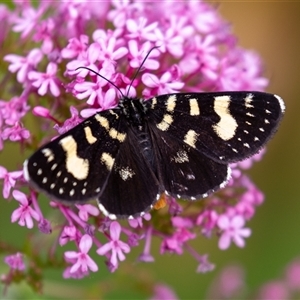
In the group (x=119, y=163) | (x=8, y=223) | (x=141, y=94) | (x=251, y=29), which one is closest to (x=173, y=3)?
(x=141, y=94)

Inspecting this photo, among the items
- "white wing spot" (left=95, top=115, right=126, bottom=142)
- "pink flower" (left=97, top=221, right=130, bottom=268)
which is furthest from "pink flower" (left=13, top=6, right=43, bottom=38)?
"pink flower" (left=97, top=221, right=130, bottom=268)

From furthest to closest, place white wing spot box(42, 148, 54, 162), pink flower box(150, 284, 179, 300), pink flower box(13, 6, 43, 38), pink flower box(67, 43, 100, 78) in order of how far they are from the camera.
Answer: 1. pink flower box(150, 284, 179, 300)
2. pink flower box(13, 6, 43, 38)
3. pink flower box(67, 43, 100, 78)
4. white wing spot box(42, 148, 54, 162)

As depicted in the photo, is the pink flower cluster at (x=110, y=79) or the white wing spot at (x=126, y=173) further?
the pink flower cluster at (x=110, y=79)

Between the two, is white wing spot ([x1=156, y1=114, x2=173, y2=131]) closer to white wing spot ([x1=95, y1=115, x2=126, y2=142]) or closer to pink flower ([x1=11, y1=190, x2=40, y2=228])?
white wing spot ([x1=95, y1=115, x2=126, y2=142])

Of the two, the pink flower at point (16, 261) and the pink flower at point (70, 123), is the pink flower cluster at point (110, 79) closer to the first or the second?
the pink flower at point (70, 123)

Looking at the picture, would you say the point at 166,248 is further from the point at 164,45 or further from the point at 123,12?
the point at 123,12

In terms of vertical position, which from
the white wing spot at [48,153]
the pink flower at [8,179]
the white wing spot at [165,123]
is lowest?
the pink flower at [8,179]

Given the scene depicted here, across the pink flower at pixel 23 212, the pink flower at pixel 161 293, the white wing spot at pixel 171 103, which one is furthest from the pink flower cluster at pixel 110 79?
the pink flower at pixel 161 293
